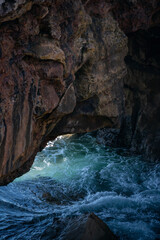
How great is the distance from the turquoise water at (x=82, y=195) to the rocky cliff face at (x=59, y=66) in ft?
2.97

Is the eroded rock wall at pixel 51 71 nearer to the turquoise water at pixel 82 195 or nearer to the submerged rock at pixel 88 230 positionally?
the turquoise water at pixel 82 195

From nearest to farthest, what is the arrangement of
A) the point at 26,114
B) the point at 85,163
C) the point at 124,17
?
the point at 26,114 → the point at 124,17 → the point at 85,163

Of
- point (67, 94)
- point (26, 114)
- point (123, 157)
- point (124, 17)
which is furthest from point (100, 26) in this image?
point (123, 157)

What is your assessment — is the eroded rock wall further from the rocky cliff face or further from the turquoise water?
the turquoise water

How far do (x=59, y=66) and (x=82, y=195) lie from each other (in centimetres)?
319

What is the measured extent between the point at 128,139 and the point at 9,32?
6.08m

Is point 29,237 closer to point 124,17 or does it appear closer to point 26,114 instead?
point 26,114

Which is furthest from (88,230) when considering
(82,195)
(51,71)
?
(51,71)

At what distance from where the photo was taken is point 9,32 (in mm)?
2980

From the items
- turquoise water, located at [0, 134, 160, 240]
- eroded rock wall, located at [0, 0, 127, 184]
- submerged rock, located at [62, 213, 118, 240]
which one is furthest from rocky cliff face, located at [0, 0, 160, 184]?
submerged rock, located at [62, 213, 118, 240]

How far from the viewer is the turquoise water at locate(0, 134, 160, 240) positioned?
436 cm

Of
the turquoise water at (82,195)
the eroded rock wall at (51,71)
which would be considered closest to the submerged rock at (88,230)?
the turquoise water at (82,195)

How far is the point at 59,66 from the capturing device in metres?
A: 3.70

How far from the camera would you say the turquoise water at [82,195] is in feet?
14.3
